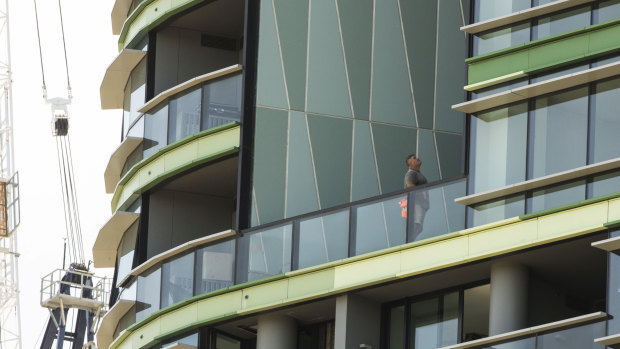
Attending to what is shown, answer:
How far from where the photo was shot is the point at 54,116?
334 feet

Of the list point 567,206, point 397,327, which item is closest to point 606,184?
point 567,206

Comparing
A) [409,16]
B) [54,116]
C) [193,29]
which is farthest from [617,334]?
[54,116]

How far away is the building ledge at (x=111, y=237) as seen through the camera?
4741 cm

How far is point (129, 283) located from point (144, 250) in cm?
98

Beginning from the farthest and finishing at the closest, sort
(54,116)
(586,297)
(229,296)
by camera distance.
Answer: (54,116) → (229,296) → (586,297)

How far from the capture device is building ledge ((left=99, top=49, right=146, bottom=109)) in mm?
48878

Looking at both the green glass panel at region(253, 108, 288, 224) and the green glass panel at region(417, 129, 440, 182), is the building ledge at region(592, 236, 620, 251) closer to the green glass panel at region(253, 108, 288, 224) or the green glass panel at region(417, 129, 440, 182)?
the green glass panel at region(253, 108, 288, 224)

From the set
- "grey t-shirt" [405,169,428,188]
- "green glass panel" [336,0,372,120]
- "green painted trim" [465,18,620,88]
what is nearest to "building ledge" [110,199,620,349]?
"grey t-shirt" [405,169,428,188]

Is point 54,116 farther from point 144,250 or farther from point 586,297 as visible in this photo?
point 586,297

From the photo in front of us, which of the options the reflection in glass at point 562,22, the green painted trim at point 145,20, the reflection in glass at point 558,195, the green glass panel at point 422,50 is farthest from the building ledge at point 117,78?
the reflection in glass at point 558,195

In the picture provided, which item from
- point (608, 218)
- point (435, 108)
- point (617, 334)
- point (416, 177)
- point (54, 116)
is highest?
point (54, 116)

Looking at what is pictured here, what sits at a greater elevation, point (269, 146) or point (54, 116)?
point (54, 116)

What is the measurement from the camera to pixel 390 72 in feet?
146

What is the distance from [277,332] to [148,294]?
190 inches
